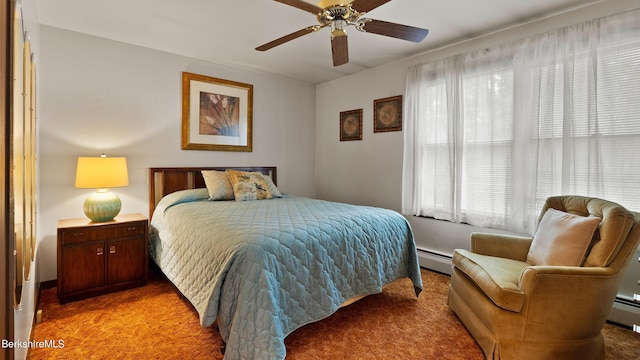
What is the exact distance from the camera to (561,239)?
2.01 metres

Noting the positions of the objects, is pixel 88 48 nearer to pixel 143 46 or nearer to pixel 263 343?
pixel 143 46

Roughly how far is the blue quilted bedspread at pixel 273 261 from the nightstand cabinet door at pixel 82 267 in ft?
1.51

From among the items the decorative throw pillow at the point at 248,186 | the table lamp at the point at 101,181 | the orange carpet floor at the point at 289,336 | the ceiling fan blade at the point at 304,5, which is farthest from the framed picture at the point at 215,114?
the ceiling fan blade at the point at 304,5

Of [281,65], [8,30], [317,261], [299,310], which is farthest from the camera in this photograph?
[281,65]

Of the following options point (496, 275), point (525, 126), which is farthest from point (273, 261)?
point (525, 126)

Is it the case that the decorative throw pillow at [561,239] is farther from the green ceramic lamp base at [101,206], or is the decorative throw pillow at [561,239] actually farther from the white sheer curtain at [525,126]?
the green ceramic lamp base at [101,206]

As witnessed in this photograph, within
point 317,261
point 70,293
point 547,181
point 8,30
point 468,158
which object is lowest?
Answer: point 70,293

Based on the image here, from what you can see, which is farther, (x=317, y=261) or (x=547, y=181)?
(x=547, y=181)

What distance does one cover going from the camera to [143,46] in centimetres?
332

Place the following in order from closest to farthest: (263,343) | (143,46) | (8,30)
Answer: (8,30), (263,343), (143,46)

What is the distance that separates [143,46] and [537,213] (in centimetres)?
418

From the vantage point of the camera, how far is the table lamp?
106 inches

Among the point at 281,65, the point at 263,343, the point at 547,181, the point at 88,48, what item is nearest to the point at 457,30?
the point at 547,181

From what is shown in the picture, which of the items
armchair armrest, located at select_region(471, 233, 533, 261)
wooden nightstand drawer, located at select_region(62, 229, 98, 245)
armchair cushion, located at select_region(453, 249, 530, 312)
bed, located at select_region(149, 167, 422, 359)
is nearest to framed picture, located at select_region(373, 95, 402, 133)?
bed, located at select_region(149, 167, 422, 359)
